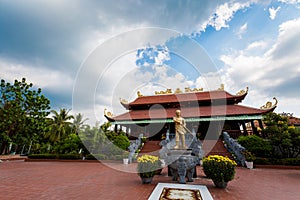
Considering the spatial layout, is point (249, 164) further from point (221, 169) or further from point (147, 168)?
point (147, 168)

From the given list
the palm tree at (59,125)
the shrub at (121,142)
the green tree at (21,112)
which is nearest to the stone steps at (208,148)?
the shrub at (121,142)

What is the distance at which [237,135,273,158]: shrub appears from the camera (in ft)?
34.3

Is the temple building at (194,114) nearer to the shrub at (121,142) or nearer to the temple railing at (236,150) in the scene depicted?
the temple railing at (236,150)

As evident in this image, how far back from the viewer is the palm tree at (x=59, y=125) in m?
23.4

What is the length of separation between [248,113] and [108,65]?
12.8 metres

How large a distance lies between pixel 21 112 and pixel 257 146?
21.9 metres

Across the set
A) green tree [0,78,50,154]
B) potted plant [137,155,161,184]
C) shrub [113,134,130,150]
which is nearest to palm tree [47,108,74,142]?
green tree [0,78,50,154]

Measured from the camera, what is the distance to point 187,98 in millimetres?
19734

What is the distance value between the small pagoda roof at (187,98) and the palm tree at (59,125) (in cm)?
1061

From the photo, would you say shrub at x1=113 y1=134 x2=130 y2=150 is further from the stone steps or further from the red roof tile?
the red roof tile

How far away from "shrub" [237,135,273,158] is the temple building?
287 centimetres

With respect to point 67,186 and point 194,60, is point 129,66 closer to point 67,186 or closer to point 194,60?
point 194,60

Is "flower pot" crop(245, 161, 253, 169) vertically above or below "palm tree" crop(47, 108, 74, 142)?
below

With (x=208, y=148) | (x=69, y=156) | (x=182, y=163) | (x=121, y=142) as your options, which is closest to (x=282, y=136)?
(x=208, y=148)
